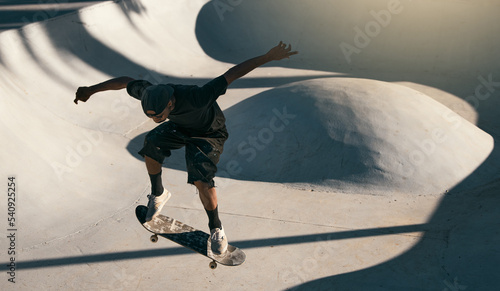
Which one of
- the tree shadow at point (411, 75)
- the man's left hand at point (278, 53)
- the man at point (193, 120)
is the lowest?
the tree shadow at point (411, 75)

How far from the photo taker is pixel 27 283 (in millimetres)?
4988

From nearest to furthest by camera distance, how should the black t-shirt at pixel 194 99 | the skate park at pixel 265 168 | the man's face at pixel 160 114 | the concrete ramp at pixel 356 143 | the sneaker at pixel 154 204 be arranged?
the man's face at pixel 160 114, the black t-shirt at pixel 194 99, the sneaker at pixel 154 204, the skate park at pixel 265 168, the concrete ramp at pixel 356 143

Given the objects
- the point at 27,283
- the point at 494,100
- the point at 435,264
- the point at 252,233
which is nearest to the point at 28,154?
the point at 27,283

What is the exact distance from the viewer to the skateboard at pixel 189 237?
4.87 metres

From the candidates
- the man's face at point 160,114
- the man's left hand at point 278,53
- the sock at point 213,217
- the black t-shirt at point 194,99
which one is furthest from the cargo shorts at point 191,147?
the man's left hand at point 278,53

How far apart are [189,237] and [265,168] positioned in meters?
2.87

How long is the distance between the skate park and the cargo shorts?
137cm

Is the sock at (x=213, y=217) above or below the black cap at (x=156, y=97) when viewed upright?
below

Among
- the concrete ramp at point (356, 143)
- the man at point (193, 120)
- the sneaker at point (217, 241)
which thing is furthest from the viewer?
the concrete ramp at point (356, 143)

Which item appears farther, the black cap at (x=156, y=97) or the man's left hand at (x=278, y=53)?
the man's left hand at (x=278, y=53)

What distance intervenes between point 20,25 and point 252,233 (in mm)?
6683

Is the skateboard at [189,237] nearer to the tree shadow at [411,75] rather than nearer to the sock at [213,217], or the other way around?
the sock at [213,217]

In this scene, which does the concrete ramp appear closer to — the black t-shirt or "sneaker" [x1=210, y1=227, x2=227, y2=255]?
"sneaker" [x1=210, y1=227, x2=227, y2=255]

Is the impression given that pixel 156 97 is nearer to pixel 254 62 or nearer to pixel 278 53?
pixel 254 62
